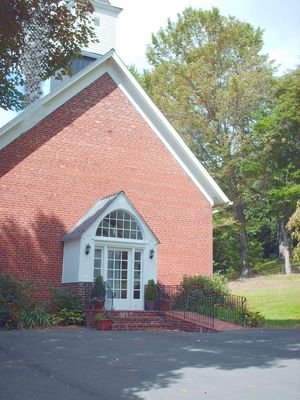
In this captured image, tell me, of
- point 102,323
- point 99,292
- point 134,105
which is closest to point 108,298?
point 99,292

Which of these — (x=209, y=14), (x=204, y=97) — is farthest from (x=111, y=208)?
(x=209, y=14)

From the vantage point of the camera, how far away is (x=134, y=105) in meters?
20.4

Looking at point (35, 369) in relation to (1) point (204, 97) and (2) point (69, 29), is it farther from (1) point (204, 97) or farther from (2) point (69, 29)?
(1) point (204, 97)

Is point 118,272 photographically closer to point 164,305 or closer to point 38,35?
point 164,305

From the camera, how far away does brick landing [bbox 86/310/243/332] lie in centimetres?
1509

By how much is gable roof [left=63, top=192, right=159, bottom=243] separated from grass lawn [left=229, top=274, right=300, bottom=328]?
6.48m

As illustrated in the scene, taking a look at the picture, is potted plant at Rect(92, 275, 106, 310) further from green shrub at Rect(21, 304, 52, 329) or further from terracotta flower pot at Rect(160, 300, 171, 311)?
terracotta flower pot at Rect(160, 300, 171, 311)

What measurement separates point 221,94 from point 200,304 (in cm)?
2198

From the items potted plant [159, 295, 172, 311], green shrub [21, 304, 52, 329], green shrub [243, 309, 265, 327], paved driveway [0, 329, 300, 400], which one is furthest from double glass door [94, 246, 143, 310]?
paved driveway [0, 329, 300, 400]

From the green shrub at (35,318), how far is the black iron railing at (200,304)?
399cm

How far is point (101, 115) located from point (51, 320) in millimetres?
8207

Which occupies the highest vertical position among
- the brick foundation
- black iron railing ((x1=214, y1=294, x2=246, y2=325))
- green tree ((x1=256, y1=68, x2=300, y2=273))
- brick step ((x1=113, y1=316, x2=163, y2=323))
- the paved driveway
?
green tree ((x1=256, y1=68, x2=300, y2=273))

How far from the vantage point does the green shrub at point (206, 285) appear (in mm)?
18766

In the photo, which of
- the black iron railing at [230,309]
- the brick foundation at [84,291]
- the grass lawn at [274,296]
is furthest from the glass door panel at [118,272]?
the grass lawn at [274,296]
